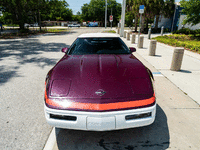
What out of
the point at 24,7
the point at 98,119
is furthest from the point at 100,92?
the point at 24,7

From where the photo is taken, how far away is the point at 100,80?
2.31 m

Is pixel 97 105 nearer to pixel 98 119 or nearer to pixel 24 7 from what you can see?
pixel 98 119

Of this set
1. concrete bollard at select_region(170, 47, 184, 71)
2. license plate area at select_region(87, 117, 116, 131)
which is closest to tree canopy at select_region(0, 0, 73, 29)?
concrete bollard at select_region(170, 47, 184, 71)

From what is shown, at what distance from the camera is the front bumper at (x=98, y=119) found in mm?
1937

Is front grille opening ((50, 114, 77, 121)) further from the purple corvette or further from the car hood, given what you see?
the car hood

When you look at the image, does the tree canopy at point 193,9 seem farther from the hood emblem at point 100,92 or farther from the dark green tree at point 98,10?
the dark green tree at point 98,10

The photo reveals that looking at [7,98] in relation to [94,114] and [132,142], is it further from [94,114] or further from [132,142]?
[132,142]

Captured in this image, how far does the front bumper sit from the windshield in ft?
5.54

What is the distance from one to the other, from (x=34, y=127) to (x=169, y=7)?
30.2 m

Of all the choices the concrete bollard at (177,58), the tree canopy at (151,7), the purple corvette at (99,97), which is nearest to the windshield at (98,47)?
the purple corvette at (99,97)

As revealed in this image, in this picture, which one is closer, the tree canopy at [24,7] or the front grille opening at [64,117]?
the front grille opening at [64,117]

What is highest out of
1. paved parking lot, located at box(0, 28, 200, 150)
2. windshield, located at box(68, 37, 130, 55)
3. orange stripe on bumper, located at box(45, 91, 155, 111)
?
windshield, located at box(68, 37, 130, 55)

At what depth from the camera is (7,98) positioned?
363 cm

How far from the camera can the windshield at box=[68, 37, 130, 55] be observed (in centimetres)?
A: 345
